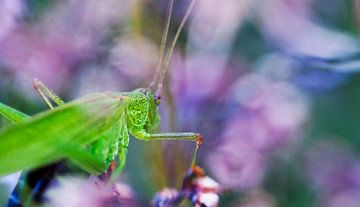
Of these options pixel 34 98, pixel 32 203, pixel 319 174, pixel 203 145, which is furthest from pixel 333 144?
pixel 32 203

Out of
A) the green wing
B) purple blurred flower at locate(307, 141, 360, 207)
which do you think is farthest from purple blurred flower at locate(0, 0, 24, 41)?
purple blurred flower at locate(307, 141, 360, 207)

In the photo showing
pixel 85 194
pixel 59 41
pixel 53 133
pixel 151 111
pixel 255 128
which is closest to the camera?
pixel 53 133

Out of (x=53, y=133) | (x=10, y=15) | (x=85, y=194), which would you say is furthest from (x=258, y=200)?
(x=10, y=15)

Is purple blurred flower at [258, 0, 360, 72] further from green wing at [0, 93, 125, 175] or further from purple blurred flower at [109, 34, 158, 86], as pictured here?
green wing at [0, 93, 125, 175]

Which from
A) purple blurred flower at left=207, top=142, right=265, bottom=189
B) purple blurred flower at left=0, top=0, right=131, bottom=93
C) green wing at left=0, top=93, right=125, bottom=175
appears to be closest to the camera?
green wing at left=0, top=93, right=125, bottom=175

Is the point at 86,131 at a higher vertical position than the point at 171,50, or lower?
lower

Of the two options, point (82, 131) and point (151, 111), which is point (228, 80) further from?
point (82, 131)

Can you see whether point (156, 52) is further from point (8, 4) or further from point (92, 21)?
point (8, 4)
